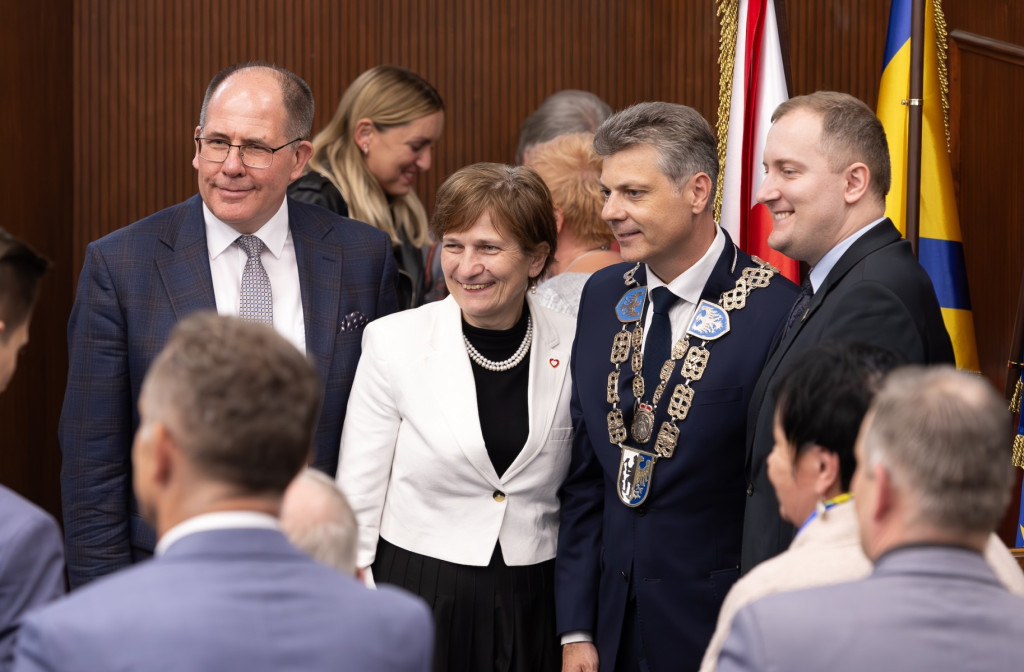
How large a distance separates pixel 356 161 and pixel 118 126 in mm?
1376

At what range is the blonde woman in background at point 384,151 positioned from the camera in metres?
4.55

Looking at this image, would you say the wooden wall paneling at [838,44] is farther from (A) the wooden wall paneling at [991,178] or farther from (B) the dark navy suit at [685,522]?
(B) the dark navy suit at [685,522]

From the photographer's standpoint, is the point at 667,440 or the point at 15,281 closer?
the point at 15,281

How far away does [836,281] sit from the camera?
2.64 metres

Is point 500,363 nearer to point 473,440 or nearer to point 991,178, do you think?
point 473,440

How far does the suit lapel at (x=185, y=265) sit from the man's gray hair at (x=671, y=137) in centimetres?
105

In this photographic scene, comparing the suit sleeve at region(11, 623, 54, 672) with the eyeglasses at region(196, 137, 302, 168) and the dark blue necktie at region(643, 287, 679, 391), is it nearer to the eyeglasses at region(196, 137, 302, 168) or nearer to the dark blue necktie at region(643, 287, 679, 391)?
the dark blue necktie at region(643, 287, 679, 391)

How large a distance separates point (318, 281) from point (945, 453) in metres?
1.99

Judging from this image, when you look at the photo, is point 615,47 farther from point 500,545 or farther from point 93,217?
point 500,545

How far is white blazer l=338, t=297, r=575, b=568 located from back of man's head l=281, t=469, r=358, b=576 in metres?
1.11

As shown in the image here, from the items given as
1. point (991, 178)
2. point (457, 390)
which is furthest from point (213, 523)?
point (991, 178)

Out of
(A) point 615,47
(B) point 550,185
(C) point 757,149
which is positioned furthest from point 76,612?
(A) point 615,47

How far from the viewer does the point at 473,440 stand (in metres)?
2.97

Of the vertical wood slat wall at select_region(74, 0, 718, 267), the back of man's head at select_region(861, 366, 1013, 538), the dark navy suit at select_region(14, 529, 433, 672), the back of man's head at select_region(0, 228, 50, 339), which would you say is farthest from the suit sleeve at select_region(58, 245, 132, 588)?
the vertical wood slat wall at select_region(74, 0, 718, 267)
